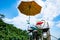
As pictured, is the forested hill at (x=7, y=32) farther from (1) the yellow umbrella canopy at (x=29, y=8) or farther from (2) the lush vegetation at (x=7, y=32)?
(1) the yellow umbrella canopy at (x=29, y=8)

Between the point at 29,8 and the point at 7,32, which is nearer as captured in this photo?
the point at 29,8

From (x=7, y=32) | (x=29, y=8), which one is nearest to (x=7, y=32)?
(x=7, y=32)

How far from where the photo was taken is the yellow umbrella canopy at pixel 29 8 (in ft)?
41.0

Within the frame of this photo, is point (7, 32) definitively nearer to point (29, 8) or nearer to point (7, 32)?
point (7, 32)

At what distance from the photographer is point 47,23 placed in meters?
14.8

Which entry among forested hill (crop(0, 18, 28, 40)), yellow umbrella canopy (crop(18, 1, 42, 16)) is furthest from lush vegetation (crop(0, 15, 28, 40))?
yellow umbrella canopy (crop(18, 1, 42, 16))

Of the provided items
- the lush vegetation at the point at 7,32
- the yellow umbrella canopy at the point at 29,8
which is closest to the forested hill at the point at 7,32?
the lush vegetation at the point at 7,32

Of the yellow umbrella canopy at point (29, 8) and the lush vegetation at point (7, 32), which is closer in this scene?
the yellow umbrella canopy at point (29, 8)

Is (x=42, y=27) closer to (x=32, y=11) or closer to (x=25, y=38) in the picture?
(x=32, y=11)

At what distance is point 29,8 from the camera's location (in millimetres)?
12758

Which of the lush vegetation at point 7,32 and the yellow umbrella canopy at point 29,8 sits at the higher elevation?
the yellow umbrella canopy at point 29,8

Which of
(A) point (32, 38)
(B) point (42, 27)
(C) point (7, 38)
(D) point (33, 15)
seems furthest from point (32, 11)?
(C) point (7, 38)

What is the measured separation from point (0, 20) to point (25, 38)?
5.42 meters

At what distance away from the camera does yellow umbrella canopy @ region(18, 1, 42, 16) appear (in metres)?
12.5
